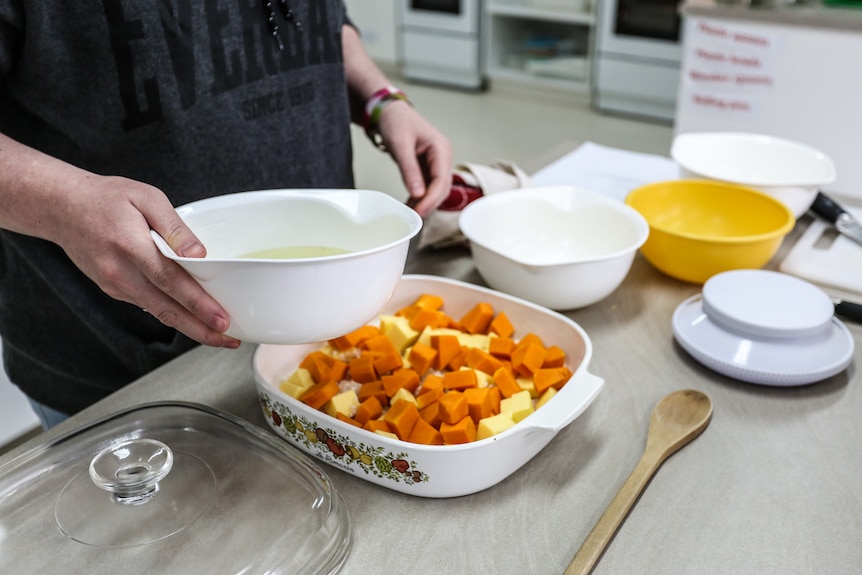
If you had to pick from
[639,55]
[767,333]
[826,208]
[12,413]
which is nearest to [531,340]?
[767,333]

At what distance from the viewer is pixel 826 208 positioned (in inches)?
43.1

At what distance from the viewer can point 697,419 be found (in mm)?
714

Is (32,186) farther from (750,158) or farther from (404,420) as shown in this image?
(750,158)

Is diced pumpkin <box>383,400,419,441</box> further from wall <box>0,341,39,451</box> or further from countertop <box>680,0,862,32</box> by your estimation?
countertop <box>680,0,862,32</box>

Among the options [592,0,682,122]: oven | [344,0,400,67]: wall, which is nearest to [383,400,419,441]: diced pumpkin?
[592,0,682,122]: oven

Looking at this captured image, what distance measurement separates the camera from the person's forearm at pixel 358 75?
3.59 feet

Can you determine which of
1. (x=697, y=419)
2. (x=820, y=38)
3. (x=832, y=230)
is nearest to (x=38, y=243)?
(x=697, y=419)

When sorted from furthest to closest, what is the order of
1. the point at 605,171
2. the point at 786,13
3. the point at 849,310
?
1. the point at 786,13
2. the point at 605,171
3. the point at 849,310

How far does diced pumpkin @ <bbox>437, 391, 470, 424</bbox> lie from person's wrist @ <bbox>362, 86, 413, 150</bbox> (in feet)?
1.56

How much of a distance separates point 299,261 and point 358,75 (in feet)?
2.08

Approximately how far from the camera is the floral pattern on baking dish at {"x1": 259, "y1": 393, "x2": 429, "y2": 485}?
61cm

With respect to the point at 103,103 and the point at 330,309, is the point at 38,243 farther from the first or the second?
the point at 330,309

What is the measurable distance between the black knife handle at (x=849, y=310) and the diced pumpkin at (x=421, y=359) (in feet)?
1.62

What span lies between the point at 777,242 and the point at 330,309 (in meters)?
0.63
